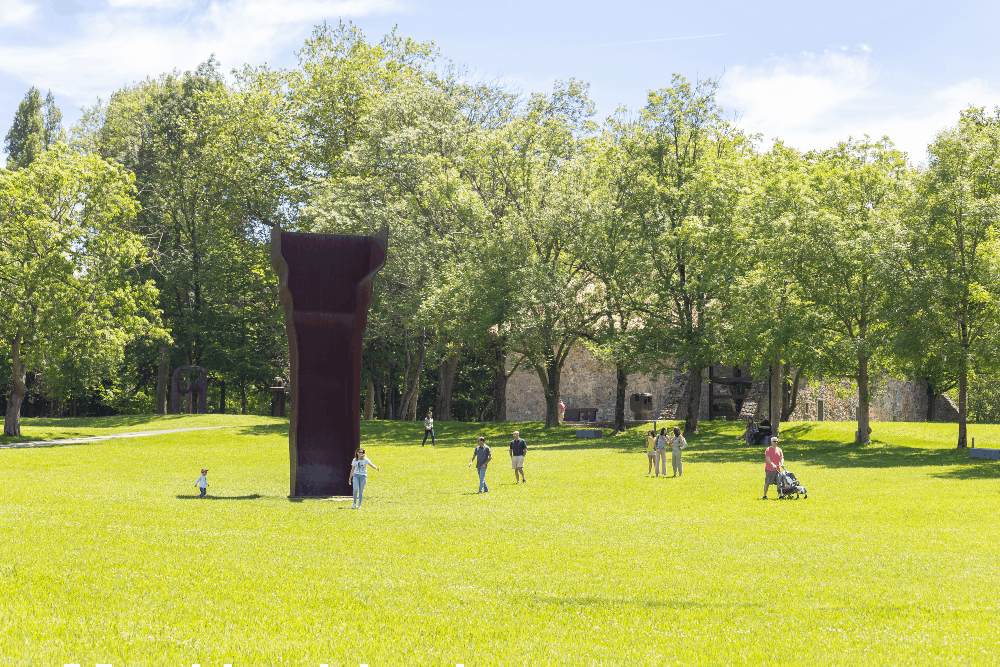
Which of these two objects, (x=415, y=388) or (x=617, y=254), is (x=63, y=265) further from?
(x=617, y=254)

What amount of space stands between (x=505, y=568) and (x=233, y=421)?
36.5m

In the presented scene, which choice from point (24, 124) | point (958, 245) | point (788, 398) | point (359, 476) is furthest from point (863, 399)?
point (24, 124)

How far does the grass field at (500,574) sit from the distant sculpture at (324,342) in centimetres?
128

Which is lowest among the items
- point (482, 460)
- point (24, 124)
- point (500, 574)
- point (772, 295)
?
point (500, 574)

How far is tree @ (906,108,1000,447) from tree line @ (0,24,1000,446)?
0.10 m

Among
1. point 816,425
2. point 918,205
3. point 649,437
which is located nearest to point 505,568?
point 649,437

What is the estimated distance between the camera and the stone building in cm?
5650

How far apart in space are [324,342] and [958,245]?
2430cm

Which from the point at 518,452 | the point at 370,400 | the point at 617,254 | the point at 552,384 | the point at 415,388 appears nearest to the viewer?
the point at 518,452

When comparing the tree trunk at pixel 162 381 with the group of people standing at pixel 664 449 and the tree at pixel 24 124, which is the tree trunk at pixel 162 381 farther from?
the group of people standing at pixel 664 449

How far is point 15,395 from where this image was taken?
37656 mm

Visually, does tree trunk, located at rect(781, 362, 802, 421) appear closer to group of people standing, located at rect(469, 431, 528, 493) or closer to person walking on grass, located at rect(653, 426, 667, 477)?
person walking on grass, located at rect(653, 426, 667, 477)

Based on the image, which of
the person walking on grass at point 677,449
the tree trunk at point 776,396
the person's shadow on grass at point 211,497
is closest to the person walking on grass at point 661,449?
the person walking on grass at point 677,449

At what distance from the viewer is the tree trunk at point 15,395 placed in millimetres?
36875
